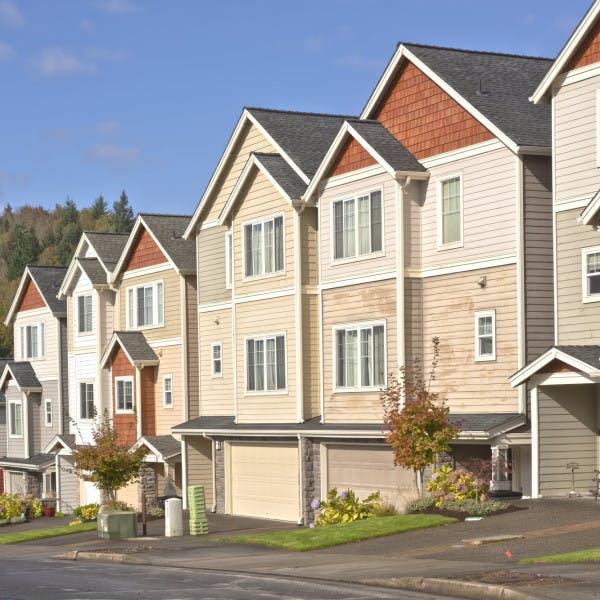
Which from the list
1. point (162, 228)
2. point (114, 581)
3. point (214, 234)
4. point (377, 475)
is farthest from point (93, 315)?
point (114, 581)

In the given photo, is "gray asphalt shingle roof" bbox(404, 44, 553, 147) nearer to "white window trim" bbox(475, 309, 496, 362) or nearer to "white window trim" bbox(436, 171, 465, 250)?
"white window trim" bbox(436, 171, 465, 250)

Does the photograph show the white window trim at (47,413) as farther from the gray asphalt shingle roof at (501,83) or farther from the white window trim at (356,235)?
the gray asphalt shingle roof at (501,83)

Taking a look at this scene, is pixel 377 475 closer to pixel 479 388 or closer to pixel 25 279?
pixel 479 388

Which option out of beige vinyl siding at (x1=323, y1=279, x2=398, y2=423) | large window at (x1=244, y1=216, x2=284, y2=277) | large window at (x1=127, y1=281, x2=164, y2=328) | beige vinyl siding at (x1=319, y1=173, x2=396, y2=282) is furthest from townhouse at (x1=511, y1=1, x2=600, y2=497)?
large window at (x1=127, y1=281, x2=164, y2=328)

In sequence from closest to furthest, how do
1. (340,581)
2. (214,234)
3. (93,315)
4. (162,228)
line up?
(340,581), (214,234), (162,228), (93,315)

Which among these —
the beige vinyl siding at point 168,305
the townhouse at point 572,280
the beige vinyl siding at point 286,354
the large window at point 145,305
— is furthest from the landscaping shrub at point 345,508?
the large window at point 145,305

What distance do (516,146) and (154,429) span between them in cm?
2330

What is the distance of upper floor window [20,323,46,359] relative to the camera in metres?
61.5

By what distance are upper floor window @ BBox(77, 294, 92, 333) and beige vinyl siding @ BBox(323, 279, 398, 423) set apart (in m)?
19.1

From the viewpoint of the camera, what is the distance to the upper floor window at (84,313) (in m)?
54.6

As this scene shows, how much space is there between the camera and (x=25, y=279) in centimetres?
6244

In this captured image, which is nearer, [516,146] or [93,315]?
[516,146]

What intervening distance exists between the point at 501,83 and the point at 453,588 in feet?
59.6

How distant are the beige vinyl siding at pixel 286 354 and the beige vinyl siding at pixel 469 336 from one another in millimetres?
5901
